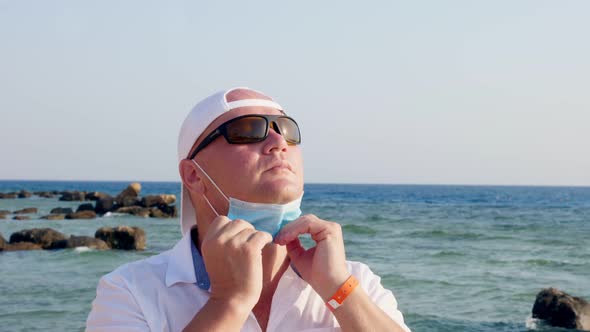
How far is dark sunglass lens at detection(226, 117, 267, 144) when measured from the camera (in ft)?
8.80

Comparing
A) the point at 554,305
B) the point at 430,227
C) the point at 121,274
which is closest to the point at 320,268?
the point at 121,274

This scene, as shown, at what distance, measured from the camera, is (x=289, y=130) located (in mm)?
2814

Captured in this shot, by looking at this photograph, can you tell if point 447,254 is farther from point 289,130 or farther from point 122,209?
point 122,209

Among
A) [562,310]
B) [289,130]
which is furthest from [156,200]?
[289,130]

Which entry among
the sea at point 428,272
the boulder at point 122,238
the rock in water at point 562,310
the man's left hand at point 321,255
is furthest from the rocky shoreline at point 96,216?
the man's left hand at point 321,255

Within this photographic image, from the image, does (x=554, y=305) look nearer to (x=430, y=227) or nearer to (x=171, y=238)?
(x=171, y=238)

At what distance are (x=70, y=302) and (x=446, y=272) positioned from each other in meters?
8.33

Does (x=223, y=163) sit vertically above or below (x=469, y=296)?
above

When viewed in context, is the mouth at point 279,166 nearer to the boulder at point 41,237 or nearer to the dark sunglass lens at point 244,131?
the dark sunglass lens at point 244,131

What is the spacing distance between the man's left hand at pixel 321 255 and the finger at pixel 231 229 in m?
0.21

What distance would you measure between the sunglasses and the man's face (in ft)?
0.06

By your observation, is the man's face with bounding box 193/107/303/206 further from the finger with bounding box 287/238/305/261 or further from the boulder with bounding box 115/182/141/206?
the boulder with bounding box 115/182/141/206

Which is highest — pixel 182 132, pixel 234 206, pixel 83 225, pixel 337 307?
Answer: pixel 182 132

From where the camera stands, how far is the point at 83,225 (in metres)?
31.3
